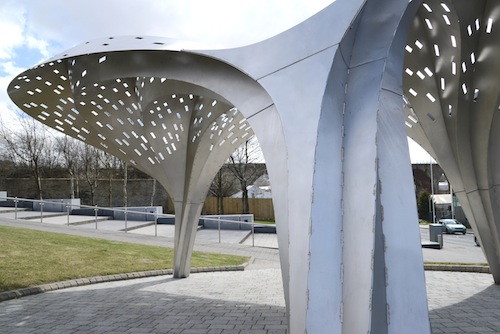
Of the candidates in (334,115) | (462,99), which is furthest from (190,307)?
(462,99)

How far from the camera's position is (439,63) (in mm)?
8609

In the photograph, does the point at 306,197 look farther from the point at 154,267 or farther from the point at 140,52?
the point at 154,267

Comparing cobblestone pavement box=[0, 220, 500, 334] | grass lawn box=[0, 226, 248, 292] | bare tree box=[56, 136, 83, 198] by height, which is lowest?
cobblestone pavement box=[0, 220, 500, 334]

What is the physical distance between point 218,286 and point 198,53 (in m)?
6.07

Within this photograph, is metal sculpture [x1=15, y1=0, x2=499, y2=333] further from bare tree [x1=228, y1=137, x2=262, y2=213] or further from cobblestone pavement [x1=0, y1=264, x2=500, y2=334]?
bare tree [x1=228, y1=137, x2=262, y2=213]

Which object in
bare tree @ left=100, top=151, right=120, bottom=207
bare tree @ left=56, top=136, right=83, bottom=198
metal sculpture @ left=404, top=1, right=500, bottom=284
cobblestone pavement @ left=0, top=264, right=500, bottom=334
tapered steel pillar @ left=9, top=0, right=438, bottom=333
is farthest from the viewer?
bare tree @ left=56, top=136, right=83, bottom=198

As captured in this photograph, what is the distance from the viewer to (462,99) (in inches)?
371

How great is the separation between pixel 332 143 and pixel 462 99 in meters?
5.53

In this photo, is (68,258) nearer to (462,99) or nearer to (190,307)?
(190,307)

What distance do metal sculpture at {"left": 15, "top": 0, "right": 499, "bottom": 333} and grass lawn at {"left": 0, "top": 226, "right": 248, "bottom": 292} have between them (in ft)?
14.7

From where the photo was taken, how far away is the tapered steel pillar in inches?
181

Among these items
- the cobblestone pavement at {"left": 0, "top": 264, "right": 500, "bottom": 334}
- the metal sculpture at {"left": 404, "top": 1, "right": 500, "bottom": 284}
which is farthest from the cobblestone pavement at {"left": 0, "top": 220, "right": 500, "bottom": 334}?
the metal sculpture at {"left": 404, "top": 1, "right": 500, "bottom": 284}

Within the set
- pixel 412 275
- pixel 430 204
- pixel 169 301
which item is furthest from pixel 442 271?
pixel 430 204

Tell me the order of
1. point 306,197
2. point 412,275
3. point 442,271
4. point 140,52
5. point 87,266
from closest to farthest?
point 412,275 → point 306,197 → point 140,52 → point 87,266 → point 442,271
